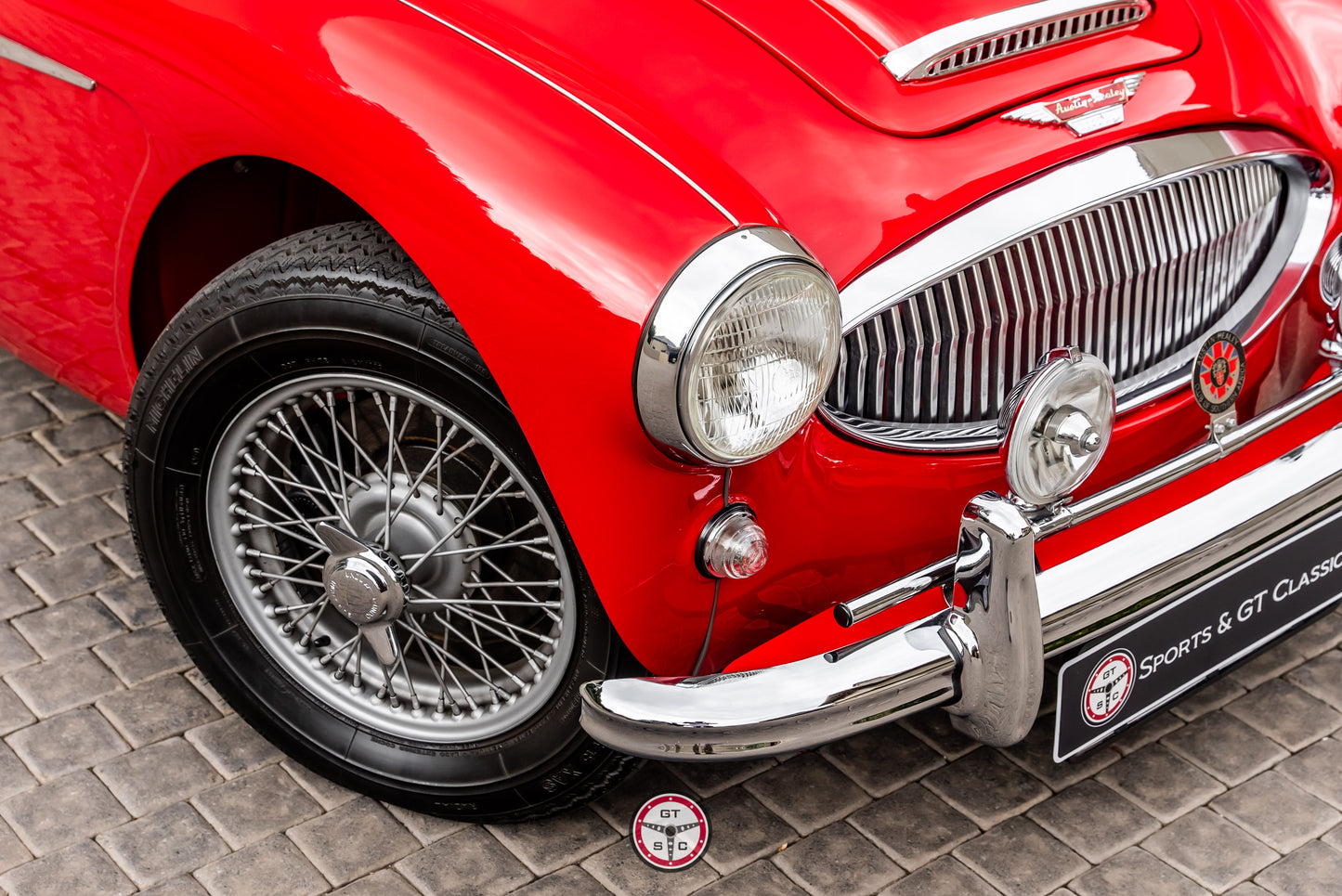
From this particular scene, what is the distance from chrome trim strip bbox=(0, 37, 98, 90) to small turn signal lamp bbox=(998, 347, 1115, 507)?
1671 millimetres

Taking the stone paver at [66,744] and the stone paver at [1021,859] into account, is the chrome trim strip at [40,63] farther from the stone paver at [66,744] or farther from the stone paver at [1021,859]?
the stone paver at [1021,859]

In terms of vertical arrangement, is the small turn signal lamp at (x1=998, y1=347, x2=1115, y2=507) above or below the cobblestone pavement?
Result: above

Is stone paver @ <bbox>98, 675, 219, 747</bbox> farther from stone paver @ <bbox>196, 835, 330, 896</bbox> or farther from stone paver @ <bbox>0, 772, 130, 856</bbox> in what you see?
stone paver @ <bbox>196, 835, 330, 896</bbox>

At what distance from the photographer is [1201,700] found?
108 inches

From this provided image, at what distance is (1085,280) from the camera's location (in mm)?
2250

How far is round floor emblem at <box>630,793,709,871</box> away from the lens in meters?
2.41

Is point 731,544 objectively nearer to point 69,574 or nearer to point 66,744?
point 66,744

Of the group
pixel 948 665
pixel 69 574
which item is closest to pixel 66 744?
pixel 69 574

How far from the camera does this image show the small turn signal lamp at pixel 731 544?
1951 millimetres

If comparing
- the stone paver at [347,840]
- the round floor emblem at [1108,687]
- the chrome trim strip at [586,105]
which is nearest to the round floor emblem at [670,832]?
the stone paver at [347,840]

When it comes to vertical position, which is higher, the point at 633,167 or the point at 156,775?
the point at 633,167

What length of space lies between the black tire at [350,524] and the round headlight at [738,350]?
1.12 feet

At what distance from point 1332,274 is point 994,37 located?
0.80 m

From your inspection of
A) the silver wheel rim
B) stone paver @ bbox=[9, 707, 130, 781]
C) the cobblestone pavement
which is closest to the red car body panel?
the silver wheel rim
